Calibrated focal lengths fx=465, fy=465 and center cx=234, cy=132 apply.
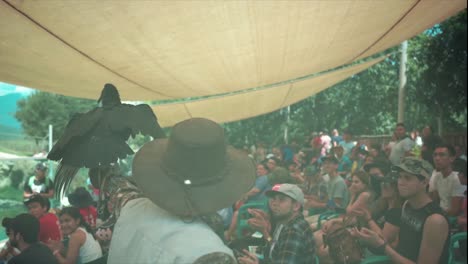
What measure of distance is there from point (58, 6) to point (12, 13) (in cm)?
27

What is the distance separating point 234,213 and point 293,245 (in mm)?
2883

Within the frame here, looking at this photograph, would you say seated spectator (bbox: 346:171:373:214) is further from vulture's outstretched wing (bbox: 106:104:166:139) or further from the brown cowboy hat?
the brown cowboy hat

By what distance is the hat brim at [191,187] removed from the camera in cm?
121

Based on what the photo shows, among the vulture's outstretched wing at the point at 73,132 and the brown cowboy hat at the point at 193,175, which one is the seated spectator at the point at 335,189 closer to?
the vulture's outstretched wing at the point at 73,132

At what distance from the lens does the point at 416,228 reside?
9.37ft

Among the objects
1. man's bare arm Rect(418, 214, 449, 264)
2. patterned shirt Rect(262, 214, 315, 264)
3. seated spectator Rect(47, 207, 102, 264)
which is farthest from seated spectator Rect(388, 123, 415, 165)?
seated spectator Rect(47, 207, 102, 264)

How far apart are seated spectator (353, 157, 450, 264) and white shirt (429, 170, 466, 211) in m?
1.55

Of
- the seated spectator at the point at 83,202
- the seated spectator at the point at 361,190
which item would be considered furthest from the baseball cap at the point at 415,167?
the seated spectator at the point at 83,202

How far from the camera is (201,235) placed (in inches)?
46.0

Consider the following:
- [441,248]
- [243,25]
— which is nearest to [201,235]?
[441,248]

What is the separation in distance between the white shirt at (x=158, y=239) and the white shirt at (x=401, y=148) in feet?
19.3

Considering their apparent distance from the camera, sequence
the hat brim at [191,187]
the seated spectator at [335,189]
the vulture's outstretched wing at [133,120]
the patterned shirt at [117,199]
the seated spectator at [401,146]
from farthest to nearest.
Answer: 1. the seated spectator at [401,146]
2. the seated spectator at [335,189]
3. the vulture's outstretched wing at [133,120]
4. the patterned shirt at [117,199]
5. the hat brim at [191,187]

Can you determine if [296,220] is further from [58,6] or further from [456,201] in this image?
[456,201]

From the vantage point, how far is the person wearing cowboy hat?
3.79ft
